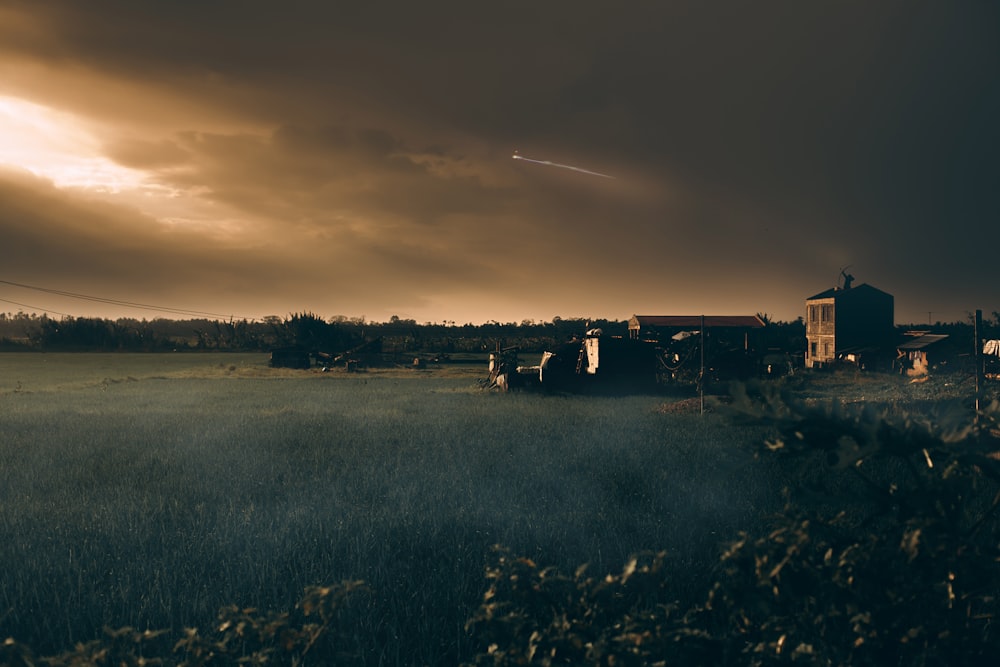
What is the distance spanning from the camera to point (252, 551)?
25.4ft

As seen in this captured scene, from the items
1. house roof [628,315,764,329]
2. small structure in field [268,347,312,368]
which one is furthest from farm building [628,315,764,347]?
small structure in field [268,347,312,368]

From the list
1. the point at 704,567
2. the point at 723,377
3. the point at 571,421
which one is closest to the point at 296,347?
the point at 723,377

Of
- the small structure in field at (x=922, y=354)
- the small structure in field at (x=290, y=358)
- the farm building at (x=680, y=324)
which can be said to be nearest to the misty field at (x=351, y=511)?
the small structure in field at (x=922, y=354)

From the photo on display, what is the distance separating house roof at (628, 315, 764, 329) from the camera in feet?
223

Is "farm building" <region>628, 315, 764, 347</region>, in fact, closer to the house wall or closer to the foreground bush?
the house wall

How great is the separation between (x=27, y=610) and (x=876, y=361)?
59400 mm

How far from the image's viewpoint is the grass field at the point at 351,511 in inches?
239

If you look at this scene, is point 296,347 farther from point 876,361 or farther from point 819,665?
point 819,665

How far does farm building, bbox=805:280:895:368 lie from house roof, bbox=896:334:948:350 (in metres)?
2.09

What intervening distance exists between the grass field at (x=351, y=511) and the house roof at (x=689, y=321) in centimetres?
4705

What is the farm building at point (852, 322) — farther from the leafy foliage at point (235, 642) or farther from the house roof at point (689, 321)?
the leafy foliage at point (235, 642)

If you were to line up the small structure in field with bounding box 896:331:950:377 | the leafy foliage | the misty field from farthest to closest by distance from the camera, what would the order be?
the small structure in field with bounding box 896:331:950:377 → the misty field → the leafy foliage

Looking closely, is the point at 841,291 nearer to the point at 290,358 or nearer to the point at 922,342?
the point at 922,342

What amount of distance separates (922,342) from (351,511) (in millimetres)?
54738
